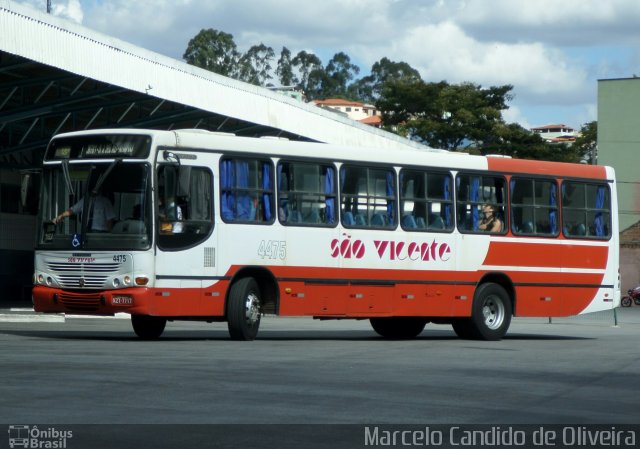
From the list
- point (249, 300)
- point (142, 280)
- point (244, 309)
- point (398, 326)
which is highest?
point (142, 280)

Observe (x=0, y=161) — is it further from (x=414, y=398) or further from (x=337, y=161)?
(x=414, y=398)

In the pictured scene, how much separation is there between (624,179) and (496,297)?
5540 cm

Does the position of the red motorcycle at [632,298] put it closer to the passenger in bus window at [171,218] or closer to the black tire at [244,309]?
the black tire at [244,309]

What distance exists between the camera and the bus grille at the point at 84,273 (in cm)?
2052

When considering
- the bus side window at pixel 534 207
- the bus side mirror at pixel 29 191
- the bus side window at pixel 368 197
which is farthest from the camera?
the bus side window at pixel 534 207

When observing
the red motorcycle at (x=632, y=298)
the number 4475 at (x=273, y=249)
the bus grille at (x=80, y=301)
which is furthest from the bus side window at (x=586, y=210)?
the red motorcycle at (x=632, y=298)

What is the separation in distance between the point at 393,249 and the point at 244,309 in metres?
3.29

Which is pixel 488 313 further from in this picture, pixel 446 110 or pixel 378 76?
pixel 378 76

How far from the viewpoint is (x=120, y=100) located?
123 ft

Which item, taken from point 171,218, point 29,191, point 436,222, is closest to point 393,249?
point 436,222

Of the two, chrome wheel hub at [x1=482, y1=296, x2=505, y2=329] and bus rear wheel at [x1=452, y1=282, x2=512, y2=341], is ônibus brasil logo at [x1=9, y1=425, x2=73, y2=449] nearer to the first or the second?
bus rear wheel at [x1=452, y1=282, x2=512, y2=341]

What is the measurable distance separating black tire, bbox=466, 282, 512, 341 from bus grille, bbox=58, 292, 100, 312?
7.14 meters

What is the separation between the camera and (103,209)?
67.9ft

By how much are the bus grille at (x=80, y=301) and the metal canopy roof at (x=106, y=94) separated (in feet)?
33.2
